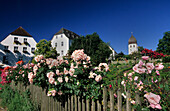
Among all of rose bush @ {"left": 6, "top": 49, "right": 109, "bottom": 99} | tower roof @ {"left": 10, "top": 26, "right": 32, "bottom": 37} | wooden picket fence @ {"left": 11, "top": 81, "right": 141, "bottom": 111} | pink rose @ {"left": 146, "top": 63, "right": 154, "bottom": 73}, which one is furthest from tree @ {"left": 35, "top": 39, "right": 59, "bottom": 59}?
pink rose @ {"left": 146, "top": 63, "right": 154, "bottom": 73}

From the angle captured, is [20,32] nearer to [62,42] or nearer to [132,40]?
[62,42]

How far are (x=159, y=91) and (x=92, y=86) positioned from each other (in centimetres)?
109

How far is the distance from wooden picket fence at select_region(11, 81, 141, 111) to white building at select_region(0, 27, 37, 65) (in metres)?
25.7

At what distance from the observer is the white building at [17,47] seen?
80.1 ft

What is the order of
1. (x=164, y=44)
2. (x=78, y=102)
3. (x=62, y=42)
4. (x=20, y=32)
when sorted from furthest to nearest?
(x=164, y=44) < (x=62, y=42) < (x=20, y=32) < (x=78, y=102)

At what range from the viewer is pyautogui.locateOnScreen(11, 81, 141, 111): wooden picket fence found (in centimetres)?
158

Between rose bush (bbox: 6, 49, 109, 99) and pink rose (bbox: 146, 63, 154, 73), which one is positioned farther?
rose bush (bbox: 6, 49, 109, 99)

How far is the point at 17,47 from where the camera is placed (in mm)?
26031

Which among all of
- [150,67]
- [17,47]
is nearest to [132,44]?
[17,47]

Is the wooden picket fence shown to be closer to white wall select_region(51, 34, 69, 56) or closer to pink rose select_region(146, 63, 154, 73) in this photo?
pink rose select_region(146, 63, 154, 73)

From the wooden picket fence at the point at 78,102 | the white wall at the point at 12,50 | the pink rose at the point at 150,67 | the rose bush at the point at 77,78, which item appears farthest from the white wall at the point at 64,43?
the pink rose at the point at 150,67

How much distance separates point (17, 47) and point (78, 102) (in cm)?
2912

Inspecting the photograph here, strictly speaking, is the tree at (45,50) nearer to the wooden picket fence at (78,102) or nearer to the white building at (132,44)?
the wooden picket fence at (78,102)

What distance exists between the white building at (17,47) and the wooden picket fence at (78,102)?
84.4 feet
